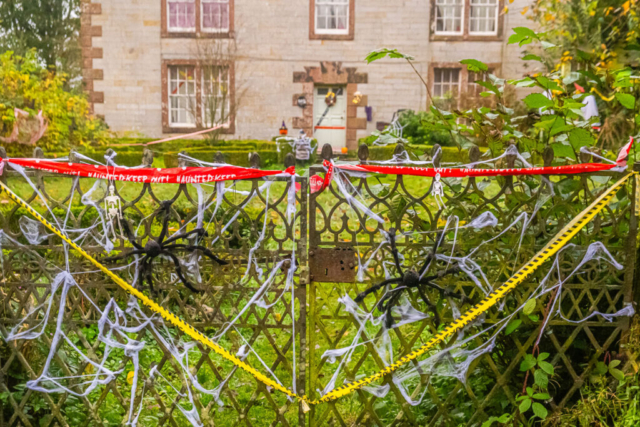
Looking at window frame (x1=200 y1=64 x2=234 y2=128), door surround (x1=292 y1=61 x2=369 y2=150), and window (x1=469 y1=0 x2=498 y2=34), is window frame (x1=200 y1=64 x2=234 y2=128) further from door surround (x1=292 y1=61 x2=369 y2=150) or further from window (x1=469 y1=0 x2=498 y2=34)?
window (x1=469 y1=0 x2=498 y2=34)

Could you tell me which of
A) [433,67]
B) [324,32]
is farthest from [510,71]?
[324,32]

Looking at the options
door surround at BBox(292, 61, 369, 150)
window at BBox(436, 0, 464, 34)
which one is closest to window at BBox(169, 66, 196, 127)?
door surround at BBox(292, 61, 369, 150)

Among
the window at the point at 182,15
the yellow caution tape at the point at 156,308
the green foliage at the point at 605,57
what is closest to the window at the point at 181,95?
the window at the point at 182,15

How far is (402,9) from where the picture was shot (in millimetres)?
19281

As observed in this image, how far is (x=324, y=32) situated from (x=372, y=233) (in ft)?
56.8

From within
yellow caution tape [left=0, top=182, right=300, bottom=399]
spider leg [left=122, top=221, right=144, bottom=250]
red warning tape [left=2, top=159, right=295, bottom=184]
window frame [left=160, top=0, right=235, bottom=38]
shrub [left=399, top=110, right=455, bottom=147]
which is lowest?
yellow caution tape [left=0, top=182, right=300, bottom=399]

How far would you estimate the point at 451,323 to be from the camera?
3246 mm

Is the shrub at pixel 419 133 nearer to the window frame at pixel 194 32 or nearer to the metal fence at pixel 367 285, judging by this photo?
the window frame at pixel 194 32

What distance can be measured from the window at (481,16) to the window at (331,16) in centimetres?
424

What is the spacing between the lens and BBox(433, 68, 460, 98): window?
19.8 metres

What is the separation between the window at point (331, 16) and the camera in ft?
63.5

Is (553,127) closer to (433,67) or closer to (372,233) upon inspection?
(372,233)

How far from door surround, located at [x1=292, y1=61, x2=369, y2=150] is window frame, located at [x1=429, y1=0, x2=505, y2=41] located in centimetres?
274

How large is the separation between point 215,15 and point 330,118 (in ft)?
16.8
